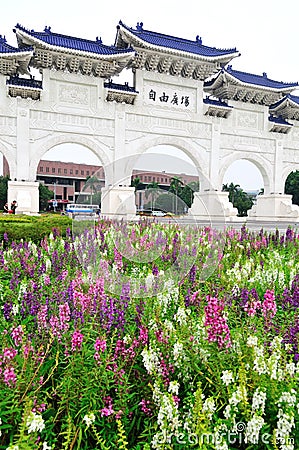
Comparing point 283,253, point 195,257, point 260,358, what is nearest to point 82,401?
point 260,358

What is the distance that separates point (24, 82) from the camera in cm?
1722

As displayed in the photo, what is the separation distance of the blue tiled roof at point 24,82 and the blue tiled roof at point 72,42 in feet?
5.93

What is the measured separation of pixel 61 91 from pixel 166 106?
17.4 ft

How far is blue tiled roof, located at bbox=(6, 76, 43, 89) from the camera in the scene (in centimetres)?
1698

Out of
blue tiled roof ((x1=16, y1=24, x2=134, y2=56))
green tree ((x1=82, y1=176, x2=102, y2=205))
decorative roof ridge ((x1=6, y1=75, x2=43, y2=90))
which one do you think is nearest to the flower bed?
green tree ((x1=82, y1=176, x2=102, y2=205))

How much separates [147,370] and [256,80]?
24939mm

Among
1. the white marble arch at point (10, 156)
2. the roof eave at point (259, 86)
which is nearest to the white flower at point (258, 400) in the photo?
the white marble arch at point (10, 156)

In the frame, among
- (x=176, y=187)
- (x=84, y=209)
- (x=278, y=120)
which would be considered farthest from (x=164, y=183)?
(x=278, y=120)

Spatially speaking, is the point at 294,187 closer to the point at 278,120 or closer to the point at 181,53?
the point at 278,120

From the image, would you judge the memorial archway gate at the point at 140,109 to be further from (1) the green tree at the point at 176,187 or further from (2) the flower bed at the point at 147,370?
(2) the flower bed at the point at 147,370

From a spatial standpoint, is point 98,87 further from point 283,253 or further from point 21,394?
point 21,394

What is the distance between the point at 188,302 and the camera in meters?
2.87

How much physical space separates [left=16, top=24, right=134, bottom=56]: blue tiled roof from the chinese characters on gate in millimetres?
2504

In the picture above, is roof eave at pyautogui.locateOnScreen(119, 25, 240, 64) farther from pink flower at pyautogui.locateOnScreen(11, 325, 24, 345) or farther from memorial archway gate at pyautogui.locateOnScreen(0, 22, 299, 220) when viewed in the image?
pink flower at pyautogui.locateOnScreen(11, 325, 24, 345)
